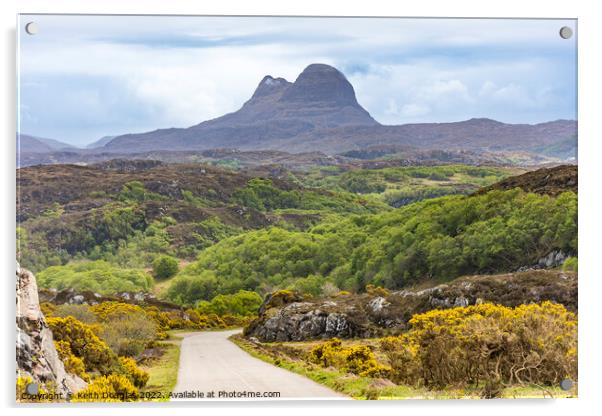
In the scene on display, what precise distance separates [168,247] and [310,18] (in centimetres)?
324

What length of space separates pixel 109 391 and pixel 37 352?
0.86 metres

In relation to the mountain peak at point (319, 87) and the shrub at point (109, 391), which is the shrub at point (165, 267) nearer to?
the shrub at point (109, 391)

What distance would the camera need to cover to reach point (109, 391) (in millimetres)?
9078

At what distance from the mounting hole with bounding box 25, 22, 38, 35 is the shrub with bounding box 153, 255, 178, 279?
300 cm

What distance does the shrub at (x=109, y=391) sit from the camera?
906cm

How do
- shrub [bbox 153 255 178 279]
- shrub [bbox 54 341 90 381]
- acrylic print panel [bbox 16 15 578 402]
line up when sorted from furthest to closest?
1. shrub [bbox 153 255 178 279]
2. acrylic print panel [bbox 16 15 578 402]
3. shrub [bbox 54 341 90 381]

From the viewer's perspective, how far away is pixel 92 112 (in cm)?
1038

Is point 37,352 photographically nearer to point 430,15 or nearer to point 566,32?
point 430,15

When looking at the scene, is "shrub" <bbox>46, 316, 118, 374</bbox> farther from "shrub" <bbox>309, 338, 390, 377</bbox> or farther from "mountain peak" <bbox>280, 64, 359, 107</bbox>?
"mountain peak" <bbox>280, 64, 359, 107</bbox>

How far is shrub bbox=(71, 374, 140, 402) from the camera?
906 centimetres

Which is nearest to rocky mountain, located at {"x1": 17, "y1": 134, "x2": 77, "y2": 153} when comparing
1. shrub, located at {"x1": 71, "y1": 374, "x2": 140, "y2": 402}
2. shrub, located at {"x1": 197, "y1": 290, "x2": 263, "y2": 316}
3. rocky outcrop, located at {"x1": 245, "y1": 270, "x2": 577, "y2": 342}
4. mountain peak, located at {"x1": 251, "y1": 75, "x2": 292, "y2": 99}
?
mountain peak, located at {"x1": 251, "y1": 75, "x2": 292, "y2": 99}

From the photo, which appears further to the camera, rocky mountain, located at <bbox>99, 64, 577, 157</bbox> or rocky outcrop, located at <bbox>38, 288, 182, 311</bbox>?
rocky mountain, located at <bbox>99, 64, 577, 157</bbox>

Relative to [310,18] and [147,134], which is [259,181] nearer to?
[147,134]
